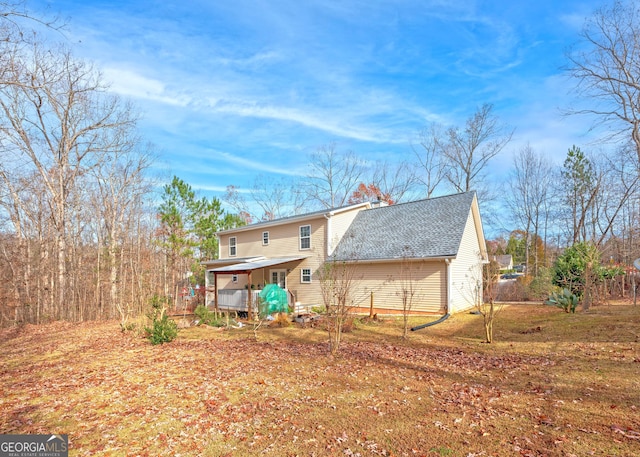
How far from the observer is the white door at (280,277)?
20016 mm

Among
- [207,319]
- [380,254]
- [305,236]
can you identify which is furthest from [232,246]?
[380,254]

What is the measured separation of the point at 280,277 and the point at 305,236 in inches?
125

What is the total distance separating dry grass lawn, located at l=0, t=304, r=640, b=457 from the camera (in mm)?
3949

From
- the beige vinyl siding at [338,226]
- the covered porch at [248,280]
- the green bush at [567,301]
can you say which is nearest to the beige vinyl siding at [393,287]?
the beige vinyl siding at [338,226]

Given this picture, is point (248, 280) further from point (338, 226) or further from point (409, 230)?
point (409, 230)

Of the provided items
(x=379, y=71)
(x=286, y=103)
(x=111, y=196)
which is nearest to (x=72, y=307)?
(x=111, y=196)

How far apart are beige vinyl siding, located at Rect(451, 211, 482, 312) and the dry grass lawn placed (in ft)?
15.9

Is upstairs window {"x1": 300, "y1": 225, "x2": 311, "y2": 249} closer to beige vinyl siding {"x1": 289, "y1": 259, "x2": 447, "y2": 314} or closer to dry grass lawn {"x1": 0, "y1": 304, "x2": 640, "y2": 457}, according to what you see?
beige vinyl siding {"x1": 289, "y1": 259, "x2": 447, "y2": 314}

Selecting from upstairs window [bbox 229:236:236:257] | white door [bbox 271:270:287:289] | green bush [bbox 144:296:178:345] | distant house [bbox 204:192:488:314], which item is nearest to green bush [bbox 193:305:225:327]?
distant house [bbox 204:192:488:314]

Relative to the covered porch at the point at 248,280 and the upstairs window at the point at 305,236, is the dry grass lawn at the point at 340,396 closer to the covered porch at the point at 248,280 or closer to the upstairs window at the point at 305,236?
the covered porch at the point at 248,280

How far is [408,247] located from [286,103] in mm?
10361

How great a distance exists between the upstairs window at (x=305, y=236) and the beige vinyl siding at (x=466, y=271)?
7.88 metres

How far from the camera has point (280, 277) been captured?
20.4 m

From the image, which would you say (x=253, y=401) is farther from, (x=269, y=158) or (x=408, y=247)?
(x=269, y=158)
